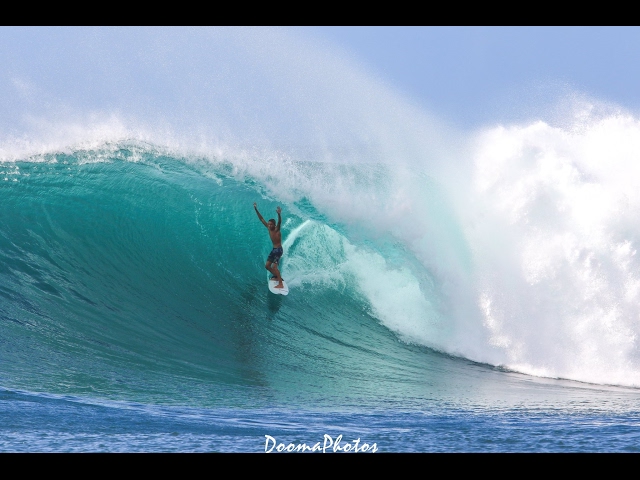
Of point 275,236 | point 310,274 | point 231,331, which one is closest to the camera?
point 231,331

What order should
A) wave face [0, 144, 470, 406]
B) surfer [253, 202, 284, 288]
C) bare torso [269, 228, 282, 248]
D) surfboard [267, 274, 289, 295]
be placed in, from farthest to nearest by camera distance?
surfboard [267, 274, 289, 295]
bare torso [269, 228, 282, 248]
surfer [253, 202, 284, 288]
wave face [0, 144, 470, 406]

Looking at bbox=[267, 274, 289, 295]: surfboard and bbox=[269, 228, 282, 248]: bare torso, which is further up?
bbox=[269, 228, 282, 248]: bare torso

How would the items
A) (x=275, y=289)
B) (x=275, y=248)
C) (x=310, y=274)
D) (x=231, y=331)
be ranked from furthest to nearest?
(x=310, y=274)
(x=275, y=289)
(x=275, y=248)
(x=231, y=331)

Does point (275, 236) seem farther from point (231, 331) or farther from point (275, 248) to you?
point (231, 331)

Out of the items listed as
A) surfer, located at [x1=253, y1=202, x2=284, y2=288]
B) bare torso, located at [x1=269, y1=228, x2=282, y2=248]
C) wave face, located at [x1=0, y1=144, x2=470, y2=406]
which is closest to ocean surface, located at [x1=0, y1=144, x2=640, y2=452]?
wave face, located at [x1=0, y1=144, x2=470, y2=406]

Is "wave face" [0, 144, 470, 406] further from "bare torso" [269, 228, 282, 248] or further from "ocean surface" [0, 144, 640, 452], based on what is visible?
"bare torso" [269, 228, 282, 248]

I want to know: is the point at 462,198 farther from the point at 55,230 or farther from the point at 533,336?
the point at 55,230

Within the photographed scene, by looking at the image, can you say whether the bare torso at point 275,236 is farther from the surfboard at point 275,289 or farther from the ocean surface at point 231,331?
the ocean surface at point 231,331

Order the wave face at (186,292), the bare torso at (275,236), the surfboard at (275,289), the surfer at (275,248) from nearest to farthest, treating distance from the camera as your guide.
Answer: the wave face at (186,292) < the surfer at (275,248) < the bare torso at (275,236) < the surfboard at (275,289)

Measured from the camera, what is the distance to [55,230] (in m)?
10.6

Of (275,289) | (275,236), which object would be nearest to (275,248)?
(275,236)

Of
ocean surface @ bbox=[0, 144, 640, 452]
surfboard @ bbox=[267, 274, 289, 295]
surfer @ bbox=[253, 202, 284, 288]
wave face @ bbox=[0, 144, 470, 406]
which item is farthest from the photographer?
surfboard @ bbox=[267, 274, 289, 295]

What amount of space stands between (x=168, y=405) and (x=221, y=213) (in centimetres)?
610

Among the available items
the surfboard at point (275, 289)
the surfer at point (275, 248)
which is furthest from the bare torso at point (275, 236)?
the surfboard at point (275, 289)
